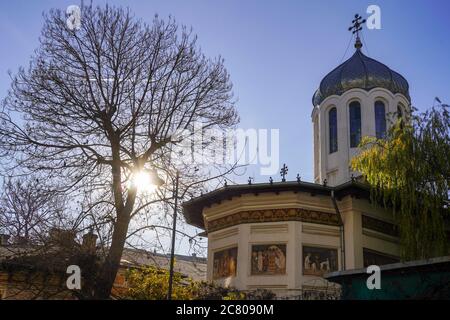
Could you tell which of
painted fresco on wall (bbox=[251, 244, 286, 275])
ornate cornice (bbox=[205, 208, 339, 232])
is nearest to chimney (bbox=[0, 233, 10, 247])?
painted fresco on wall (bbox=[251, 244, 286, 275])

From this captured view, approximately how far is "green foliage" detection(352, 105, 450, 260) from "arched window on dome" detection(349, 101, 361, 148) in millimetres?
9719

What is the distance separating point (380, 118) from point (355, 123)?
1.32 meters

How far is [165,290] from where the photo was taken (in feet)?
61.2

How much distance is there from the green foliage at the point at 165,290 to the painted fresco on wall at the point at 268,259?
87 centimetres

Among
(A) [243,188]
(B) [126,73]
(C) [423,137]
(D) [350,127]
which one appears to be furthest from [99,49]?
(D) [350,127]

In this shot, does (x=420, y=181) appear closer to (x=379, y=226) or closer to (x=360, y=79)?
(x=379, y=226)

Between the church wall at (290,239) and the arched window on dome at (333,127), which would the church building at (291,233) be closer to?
the church wall at (290,239)

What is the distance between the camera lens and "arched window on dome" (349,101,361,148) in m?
28.3

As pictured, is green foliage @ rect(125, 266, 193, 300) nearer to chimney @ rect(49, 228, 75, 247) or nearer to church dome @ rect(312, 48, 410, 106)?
chimney @ rect(49, 228, 75, 247)

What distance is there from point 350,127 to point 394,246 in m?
8.52

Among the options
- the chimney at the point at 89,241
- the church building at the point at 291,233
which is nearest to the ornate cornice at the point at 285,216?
the church building at the point at 291,233

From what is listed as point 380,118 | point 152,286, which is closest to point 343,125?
point 380,118
